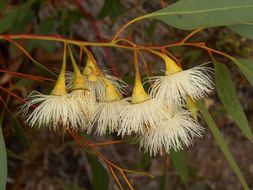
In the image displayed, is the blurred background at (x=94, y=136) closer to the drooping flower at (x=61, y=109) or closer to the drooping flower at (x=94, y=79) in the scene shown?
the drooping flower at (x=94, y=79)

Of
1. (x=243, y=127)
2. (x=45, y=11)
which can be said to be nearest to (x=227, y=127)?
(x=45, y=11)

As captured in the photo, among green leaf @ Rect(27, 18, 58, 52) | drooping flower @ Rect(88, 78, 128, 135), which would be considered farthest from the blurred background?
drooping flower @ Rect(88, 78, 128, 135)

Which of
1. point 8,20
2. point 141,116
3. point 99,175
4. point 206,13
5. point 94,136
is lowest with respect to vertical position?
point 99,175

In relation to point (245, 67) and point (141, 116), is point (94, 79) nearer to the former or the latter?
point (141, 116)

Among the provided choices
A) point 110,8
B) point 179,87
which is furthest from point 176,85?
→ point 110,8

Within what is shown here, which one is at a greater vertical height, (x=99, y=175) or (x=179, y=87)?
(x=179, y=87)

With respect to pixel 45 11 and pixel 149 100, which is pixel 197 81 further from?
pixel 45 11
